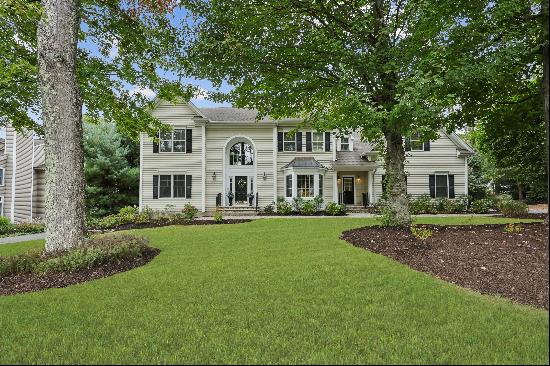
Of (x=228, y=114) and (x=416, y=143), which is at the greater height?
(x=228, y=114)

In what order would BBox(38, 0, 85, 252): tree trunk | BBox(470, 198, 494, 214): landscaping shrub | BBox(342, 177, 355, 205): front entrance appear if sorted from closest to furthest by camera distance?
BBox(38, 0, 85, 252): tree trunk
BBox(470, 198, 494, 214): landscaping shrub
BBox(342, 177, 355, 205): front entrance

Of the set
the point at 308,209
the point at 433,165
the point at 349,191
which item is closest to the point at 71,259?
the point at 308,209

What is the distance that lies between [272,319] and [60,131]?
20.3 feet

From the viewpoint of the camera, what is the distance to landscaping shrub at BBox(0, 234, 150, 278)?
6492 mm

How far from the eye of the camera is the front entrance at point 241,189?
2325 centimetres

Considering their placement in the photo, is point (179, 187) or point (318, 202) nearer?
point (318, 202)

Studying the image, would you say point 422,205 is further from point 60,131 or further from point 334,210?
point 60,131

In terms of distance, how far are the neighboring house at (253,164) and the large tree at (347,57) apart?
11.9m

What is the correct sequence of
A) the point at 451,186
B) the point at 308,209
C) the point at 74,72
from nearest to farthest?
the point at 74,72, the point at 308,209, the point at 451,186

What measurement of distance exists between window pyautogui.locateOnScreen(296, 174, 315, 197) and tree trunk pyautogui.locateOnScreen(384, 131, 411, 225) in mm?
12269

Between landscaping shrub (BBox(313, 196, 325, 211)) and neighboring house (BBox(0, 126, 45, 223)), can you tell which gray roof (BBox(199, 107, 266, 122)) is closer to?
landscaping shrub (BBox(313, 196, 325, 211))

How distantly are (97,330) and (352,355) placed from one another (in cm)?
248

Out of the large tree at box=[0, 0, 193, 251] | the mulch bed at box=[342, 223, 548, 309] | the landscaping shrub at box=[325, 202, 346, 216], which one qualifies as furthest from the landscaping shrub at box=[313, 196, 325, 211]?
the mulch bed at box=[342, 223, 548, 309]

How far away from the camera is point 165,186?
2250 centimetres
